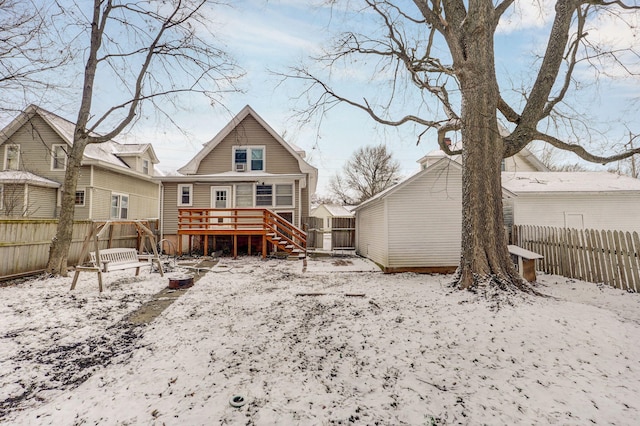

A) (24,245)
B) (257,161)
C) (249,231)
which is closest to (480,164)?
(249,231)

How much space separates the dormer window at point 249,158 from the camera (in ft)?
50.9

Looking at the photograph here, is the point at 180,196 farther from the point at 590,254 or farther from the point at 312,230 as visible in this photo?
the point at 590,254

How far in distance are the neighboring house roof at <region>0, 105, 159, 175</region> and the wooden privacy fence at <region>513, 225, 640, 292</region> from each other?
1952 cm

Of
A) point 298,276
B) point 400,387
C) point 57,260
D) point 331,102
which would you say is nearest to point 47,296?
point 57,260

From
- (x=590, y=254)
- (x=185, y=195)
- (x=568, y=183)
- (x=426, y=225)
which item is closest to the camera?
(x=590, y=254)

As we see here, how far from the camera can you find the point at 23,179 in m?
13.5

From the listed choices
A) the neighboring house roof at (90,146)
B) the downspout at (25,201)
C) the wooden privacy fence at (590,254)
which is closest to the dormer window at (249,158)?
the neighboring house roof at (90,146)

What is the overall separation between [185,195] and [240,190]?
285cm

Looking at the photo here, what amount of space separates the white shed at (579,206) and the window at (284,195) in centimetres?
1047

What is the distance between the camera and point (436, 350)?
3584 mm

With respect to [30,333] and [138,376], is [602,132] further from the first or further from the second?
[30,333]

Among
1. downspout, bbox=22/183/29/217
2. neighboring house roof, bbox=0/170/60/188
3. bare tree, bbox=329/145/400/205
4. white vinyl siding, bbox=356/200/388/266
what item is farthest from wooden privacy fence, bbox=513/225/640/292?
bare tree, bbox=329/145/400/205

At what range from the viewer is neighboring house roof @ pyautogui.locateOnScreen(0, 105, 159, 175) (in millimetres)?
14422

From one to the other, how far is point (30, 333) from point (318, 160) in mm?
7515
